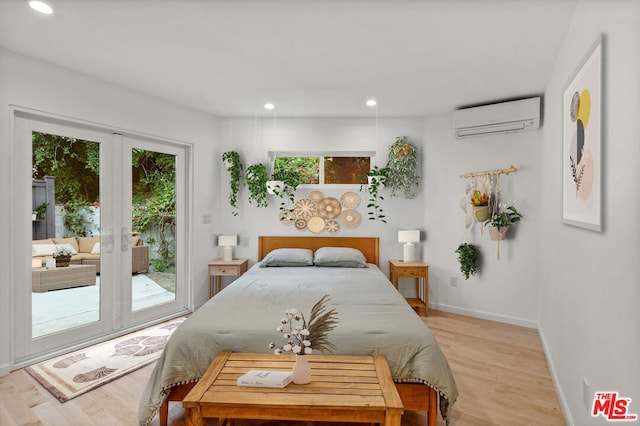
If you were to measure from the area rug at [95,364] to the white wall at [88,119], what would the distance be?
358 millimetres

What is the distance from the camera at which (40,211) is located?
2.96 meters

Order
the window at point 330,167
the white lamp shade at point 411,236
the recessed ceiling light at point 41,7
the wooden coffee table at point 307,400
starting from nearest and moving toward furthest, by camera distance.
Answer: the wooden coffee table at point 307,400, the recessed ceiling light at point 41,7, the white lamp shade at point 411,236, the window at point 330,167

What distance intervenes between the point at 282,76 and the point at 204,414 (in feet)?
9.02

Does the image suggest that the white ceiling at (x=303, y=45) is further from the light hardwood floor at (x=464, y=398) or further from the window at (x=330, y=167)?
the light hardwood floor at (x=464, y=398)

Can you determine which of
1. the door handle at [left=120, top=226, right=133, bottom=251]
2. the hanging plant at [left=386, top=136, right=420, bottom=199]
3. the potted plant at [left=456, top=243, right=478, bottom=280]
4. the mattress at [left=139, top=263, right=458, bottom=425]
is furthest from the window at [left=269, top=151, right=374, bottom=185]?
the mattress at [left=139, top=263, right=458, bottom=425]

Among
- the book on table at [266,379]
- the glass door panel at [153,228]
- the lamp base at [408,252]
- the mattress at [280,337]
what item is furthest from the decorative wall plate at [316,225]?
the book on table at [266,379]

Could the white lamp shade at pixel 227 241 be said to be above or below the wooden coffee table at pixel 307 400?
above

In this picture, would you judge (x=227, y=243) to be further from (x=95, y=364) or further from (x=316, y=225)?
(x=95, y=364)

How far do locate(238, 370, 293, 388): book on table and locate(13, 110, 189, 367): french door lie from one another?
2317 mm

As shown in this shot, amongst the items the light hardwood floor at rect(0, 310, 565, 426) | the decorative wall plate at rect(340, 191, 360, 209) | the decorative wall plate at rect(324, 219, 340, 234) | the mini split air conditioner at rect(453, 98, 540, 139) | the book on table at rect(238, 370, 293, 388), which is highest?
the mini split air conditioner at rect(453, 98, 540, 139)

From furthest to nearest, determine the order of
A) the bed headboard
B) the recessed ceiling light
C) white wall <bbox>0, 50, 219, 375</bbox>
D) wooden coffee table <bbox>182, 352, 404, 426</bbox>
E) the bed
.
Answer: the bed headboard < white wall <bbox>0, 50, 219, 375</bbox> < the recessed ceiling light < the bed < wooden coffee table <bbox>182, 352, 404, 426</bbox>

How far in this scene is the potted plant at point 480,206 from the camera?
385 centimetres

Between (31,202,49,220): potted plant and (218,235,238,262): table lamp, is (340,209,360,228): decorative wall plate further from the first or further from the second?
(31,202,49,220): potted plant

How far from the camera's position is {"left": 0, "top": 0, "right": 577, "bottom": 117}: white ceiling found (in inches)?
84.4
